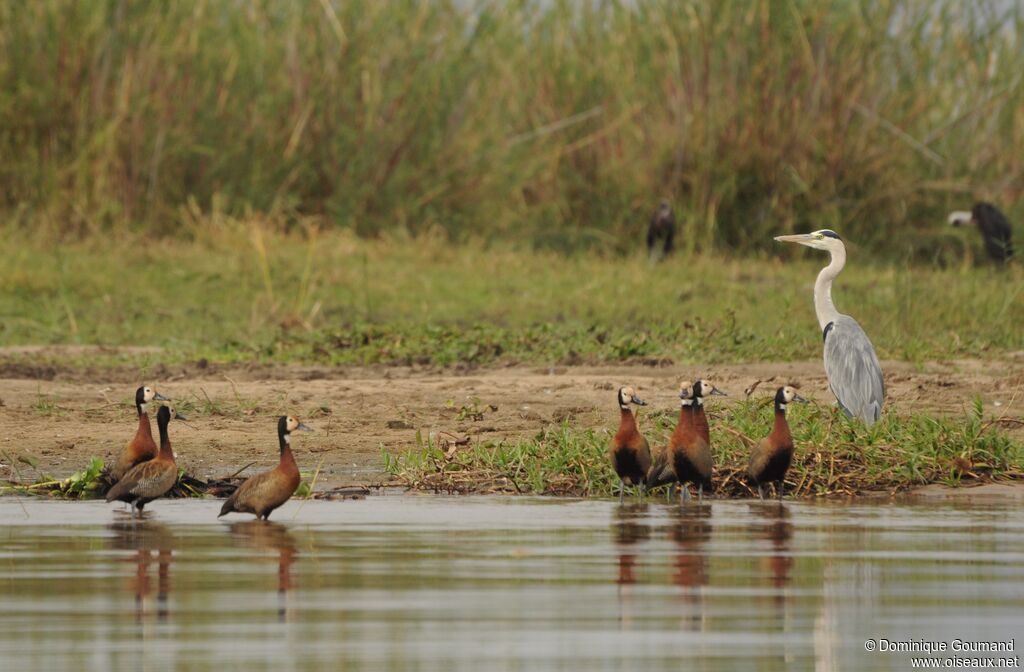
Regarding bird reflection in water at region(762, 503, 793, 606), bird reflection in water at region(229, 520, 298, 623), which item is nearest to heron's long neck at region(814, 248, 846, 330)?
bird reflection in water at region(762, 503, 793, 606)

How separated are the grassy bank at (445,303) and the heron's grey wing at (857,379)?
277 cm

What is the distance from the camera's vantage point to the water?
213 inches

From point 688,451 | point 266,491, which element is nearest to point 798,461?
point 688,451

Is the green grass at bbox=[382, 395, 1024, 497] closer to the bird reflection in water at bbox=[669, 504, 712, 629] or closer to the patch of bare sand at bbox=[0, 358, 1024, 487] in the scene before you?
the patch of bare sand at bbox=[0, 358, 1024, 487]

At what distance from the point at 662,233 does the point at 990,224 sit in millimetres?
3162

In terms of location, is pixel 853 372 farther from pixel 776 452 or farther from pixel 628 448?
pixel 628 448

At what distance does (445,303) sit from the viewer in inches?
667

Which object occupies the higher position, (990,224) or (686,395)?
(990,224)

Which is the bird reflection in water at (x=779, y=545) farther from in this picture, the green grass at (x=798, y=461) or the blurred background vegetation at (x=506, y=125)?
the blurred background vegetation at (x=506, y=125)

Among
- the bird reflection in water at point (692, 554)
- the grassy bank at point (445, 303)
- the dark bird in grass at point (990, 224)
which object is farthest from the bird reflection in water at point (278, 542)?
the dark bird in grass at point (990, 224)

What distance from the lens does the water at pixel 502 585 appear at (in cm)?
541

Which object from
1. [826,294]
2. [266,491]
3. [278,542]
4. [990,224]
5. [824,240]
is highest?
[990,224]

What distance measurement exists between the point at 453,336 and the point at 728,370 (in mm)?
2295

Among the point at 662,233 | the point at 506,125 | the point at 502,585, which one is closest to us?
the point at 502,585
